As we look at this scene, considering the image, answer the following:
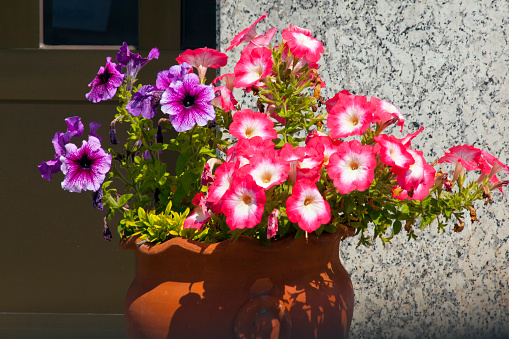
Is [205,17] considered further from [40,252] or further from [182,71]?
[40,252]

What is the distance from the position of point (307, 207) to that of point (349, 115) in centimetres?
31

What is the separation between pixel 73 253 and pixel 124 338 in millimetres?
502

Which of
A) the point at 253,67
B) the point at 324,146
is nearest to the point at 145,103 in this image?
the point at 253,67

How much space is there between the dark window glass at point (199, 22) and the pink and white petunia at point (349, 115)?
1382mm

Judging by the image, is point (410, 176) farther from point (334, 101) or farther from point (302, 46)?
point (302, 46)

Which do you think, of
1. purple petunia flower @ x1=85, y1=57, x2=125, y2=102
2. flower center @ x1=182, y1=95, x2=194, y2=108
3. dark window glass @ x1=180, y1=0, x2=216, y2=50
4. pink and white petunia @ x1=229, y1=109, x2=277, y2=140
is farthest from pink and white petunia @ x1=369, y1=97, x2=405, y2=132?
dark window glass @ x1=180, y1=0, x2=216, y2=50

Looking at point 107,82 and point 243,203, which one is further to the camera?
point 107,82

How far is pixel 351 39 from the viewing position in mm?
2395

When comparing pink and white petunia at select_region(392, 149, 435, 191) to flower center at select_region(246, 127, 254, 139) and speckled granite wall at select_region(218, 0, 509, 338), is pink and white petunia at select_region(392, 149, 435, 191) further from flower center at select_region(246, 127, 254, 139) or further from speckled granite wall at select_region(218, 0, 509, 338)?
speckled granite wall at select_region(218, 0, 509, 338)

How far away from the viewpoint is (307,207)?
1.43 metres

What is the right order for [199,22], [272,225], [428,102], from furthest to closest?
[199,22] → [428,102] → [272,225]

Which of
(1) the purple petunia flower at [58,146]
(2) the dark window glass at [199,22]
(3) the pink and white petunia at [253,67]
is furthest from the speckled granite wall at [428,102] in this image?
(1) the purple petunia flower at [58,146]

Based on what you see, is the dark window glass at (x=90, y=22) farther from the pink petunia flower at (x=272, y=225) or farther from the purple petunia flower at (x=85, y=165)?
the pink petunia flower at (x=272, y=225)

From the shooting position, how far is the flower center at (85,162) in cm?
159
